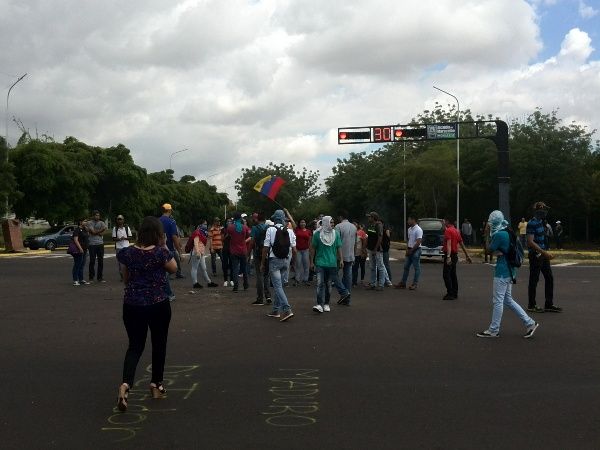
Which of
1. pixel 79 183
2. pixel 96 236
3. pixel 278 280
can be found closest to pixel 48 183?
pixel 79 183

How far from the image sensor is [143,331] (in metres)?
6.27

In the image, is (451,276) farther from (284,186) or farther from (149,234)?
(284,186)

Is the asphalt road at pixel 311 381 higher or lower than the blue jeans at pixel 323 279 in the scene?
lower

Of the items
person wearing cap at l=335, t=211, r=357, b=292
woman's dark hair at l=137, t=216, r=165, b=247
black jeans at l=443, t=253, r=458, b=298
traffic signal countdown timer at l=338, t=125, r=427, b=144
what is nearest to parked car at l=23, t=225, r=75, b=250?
traffic signal countdown timer at l=338, t=125, r=427, b=144

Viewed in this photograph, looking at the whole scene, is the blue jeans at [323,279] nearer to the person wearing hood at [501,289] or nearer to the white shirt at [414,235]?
the person wearing hood at [501,289]

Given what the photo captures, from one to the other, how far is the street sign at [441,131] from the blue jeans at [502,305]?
858 inches

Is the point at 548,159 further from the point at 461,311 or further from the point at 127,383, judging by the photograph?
the point at 127,383

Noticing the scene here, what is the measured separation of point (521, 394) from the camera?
6.41 m

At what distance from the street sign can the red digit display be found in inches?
65.5

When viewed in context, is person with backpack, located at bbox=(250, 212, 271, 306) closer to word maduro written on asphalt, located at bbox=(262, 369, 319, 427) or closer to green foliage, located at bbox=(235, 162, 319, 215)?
word maduro written on asphalt, located at bbox=(262, 369, 319, 427)

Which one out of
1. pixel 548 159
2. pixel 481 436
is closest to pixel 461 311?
pixel 481 436

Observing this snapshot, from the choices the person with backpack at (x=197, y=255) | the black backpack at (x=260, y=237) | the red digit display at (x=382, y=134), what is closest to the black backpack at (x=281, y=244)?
the black backpack at (x=260, y=237)

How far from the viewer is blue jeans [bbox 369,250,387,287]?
16.2 meters

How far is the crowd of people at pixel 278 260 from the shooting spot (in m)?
6.25
